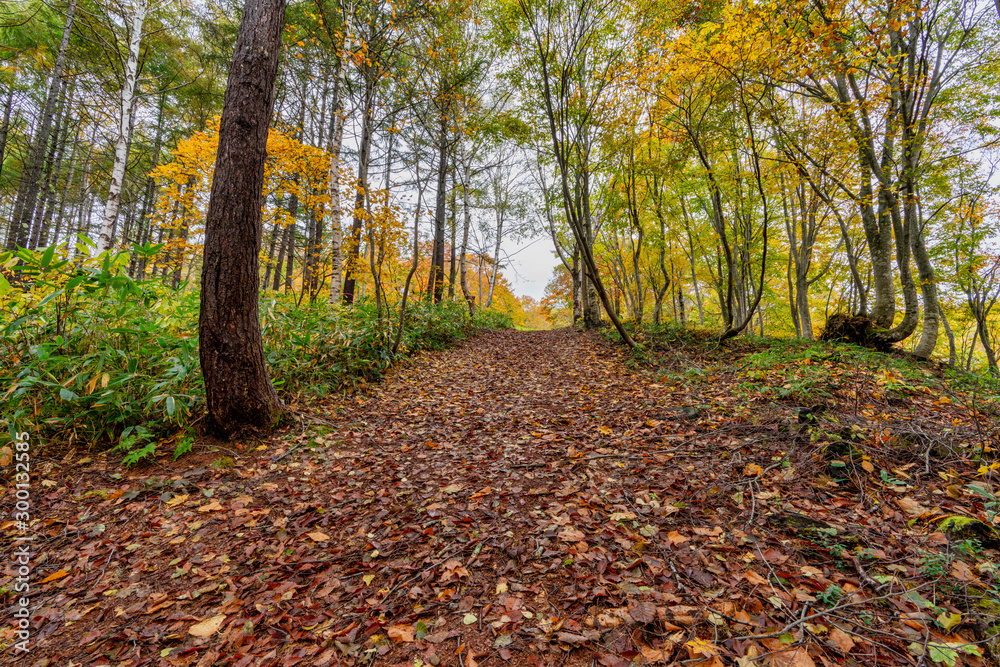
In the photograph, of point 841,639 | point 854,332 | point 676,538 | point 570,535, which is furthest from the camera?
point 854,332

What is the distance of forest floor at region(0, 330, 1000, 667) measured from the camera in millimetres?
1510

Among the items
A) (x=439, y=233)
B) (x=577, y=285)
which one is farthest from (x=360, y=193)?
(x=577, y=285)

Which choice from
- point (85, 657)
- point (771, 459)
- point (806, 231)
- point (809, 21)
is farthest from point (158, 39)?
point (806, 231)

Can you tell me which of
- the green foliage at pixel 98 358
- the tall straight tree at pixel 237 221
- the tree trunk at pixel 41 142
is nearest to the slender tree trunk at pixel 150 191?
the tree trunk at pixel 41 142

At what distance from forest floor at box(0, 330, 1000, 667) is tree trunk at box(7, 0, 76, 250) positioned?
12.2m

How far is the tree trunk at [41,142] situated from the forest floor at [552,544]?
12.2 meters

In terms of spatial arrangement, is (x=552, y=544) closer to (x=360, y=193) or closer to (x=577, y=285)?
(x=360, y=193)

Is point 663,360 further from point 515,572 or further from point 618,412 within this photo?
point 515,572

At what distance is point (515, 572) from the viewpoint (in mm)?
1971

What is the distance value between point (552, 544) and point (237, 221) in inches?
152

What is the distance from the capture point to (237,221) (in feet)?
10.6

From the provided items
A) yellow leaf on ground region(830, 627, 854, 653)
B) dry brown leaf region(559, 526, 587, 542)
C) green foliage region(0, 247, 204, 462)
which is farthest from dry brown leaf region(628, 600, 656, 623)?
green foliage region(0, 247, 204, 462)

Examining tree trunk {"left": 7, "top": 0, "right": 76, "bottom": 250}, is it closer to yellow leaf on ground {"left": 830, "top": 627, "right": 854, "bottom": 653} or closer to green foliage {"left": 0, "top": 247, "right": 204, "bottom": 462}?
green foliage {"left": 0, "top": 247, "right": 204, "bottom": 462}

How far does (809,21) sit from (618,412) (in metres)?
7.07
